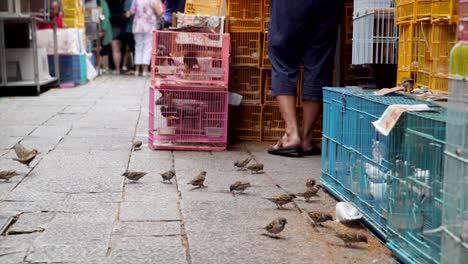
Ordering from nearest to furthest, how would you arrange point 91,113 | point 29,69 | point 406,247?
point 406,247 → point 91,113 → point 29,69

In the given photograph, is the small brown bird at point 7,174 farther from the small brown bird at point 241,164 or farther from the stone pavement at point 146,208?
the small brown bird at point 241,164

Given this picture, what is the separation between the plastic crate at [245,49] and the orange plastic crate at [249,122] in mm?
441

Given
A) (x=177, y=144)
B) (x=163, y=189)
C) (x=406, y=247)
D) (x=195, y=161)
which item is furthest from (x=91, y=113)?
(x=406, y=247)

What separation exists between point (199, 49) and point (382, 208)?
3480 millimetres

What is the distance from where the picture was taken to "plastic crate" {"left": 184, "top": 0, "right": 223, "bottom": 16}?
768cm

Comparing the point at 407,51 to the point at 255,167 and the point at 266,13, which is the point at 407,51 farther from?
the point at 266,13

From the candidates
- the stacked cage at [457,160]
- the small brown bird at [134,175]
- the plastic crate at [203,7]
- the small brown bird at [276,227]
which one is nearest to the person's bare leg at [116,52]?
the plastic crate at [203,7]

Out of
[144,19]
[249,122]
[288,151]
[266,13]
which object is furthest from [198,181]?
[144,19]

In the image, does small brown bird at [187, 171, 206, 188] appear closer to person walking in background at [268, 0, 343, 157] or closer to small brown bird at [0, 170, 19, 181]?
small brown bird at [0, 170, 19, 181]

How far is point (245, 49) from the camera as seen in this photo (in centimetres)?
725

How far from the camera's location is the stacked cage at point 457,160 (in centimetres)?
275

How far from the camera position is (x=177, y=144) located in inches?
269

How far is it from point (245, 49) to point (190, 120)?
3.23 feet

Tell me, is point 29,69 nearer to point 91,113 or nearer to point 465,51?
point 91,113
